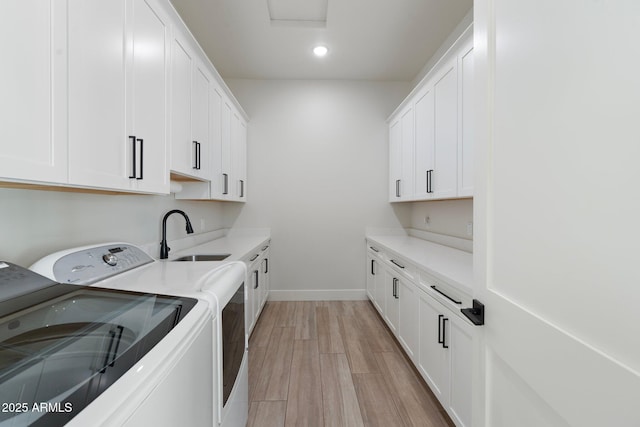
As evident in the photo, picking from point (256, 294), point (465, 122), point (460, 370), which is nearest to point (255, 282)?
point (256, 294)

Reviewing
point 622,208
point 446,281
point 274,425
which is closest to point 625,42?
point 622,208

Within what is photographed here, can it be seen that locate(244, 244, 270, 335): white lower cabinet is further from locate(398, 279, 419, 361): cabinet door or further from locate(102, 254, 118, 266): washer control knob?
locate(398, 279, 419, 361): cabinet door

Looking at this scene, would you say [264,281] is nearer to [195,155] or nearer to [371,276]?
[371,276]

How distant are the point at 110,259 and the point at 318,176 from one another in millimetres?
2675

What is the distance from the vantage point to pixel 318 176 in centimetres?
→ 365

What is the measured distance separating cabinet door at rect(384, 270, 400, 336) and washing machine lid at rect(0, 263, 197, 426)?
6.27 ft

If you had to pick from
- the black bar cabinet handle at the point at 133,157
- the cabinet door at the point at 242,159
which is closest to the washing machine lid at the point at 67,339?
the black bar cabinet handle at the point at 133,157

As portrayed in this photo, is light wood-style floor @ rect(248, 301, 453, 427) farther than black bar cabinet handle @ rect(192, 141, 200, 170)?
No

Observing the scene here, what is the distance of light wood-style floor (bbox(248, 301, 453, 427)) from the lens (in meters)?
1.63

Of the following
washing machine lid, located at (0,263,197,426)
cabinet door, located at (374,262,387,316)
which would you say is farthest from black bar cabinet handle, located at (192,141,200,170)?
cabinet door, located at (374,262,387,316)

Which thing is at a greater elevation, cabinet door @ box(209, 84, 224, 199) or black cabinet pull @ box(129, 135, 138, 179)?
cabinet door @ box(209, 84, 224, 199)

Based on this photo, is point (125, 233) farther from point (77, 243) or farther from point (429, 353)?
point (429, 353)

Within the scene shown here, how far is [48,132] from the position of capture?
80cm

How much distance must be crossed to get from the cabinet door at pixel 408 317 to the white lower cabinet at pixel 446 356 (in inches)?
3.7
